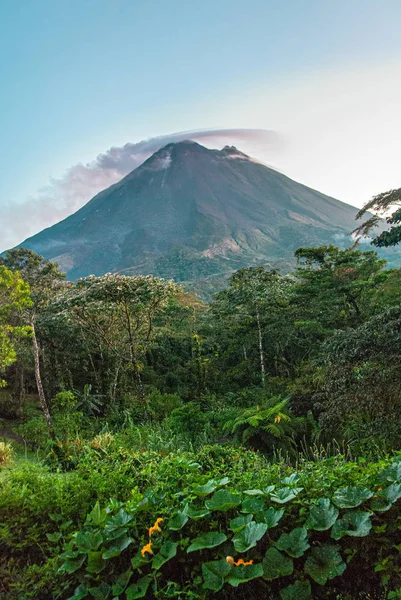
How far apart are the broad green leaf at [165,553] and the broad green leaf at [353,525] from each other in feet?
2.72

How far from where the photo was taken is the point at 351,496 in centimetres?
207

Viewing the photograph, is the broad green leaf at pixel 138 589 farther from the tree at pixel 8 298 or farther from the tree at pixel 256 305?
the tree at pixel 256 305

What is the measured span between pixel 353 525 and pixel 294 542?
329mm

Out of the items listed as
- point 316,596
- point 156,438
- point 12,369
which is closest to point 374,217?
point 156,438

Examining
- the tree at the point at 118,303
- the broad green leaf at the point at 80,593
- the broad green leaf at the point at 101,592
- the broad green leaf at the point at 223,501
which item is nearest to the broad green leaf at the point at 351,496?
the broad green leaf at the point at 223,501

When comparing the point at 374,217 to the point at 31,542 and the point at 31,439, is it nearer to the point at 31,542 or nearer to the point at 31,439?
the point at 31,542

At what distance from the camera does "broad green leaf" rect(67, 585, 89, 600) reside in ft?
6.45

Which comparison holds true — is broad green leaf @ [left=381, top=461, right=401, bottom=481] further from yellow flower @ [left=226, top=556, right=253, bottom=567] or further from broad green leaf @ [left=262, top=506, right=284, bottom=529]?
yellow flower @ [left=226, top=556, right=253, bottom=567]

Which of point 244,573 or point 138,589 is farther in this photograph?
point 138,589

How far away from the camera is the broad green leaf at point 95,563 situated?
207 cm

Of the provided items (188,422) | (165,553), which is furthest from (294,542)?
(188,422)

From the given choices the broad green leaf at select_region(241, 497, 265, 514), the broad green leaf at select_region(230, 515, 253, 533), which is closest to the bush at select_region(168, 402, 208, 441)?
the broad green leaf at select_region(241, 497, 265, 514)

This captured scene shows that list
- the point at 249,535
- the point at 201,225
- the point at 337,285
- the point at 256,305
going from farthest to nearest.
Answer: the point at 201,225 → the point at 256,305 → the point at 337,285 → the point at 249,535

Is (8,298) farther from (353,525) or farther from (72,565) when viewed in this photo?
(353,525)
